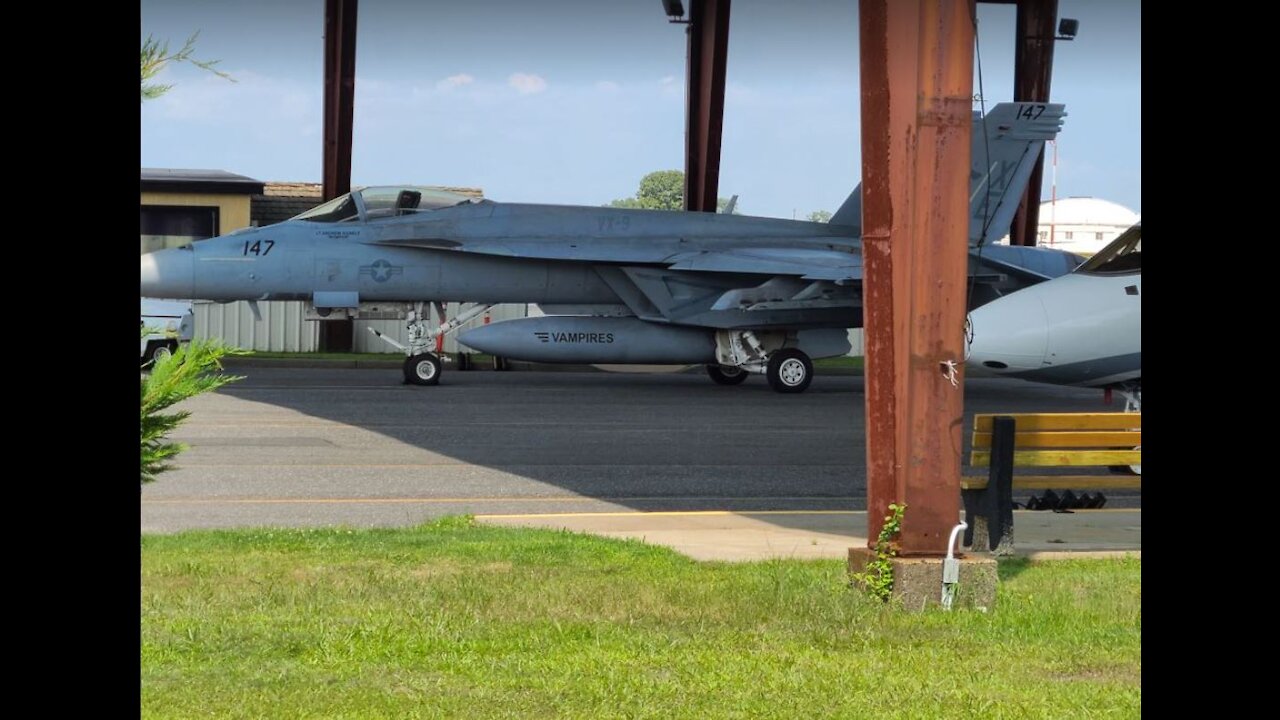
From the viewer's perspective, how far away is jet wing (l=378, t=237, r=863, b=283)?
72.4 feet

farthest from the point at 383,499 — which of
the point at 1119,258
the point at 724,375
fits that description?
the point at 724,375

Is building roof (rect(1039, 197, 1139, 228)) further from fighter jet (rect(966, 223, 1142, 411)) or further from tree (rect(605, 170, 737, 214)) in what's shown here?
fighter jet (rect(966, 223, 1142, 411))

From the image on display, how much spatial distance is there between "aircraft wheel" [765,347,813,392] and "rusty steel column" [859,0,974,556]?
51.3ft

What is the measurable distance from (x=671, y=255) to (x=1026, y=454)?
14123 millimetres

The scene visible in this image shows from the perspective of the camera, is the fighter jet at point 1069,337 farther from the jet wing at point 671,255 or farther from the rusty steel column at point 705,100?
the rusty steel column at point 705,100

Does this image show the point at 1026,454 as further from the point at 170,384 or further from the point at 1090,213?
the point at 1090,213

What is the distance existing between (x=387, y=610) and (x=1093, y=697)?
2862 millimetres

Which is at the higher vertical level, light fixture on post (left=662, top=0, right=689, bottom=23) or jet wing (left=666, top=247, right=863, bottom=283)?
light fixture on post (left=662, top=0, right=689, bottom=23)

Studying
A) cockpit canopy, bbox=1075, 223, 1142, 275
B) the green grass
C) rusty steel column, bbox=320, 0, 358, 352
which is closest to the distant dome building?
rusty steel column, bbox=320, 0, 358, 352

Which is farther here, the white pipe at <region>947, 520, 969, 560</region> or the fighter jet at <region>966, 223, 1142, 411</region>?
the fighter jet at <region>966, 223, 1142, 411</region>

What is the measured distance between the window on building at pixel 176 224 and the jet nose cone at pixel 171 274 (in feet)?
46.8

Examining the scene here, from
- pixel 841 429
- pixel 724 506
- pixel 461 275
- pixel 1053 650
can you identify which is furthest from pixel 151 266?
pixel 1053 650

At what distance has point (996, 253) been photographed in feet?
82.7

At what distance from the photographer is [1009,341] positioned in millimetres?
11922
